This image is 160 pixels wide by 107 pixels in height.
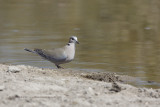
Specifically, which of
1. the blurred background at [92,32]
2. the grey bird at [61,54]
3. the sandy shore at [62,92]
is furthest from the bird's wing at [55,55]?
the sandy shore at [62,92]

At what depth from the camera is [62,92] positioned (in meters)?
6.54

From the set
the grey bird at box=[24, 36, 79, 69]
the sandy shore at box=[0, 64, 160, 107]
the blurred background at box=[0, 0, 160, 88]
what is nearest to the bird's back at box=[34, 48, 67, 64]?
the grey bird at box=[24, 36, 79, 69]

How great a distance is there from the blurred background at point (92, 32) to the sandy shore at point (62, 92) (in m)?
1.73

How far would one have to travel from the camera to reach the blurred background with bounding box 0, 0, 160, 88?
10461 mm

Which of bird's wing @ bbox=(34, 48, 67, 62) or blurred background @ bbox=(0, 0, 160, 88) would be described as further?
blurred background @ bbox=(0, 0, 160, 88)

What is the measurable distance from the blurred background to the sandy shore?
1.73 m

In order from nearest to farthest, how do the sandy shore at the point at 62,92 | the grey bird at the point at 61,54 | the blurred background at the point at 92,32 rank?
the sandy shore at the point at 62,92 → the grey bird at the point at 61,54 → the blurred background at the point at 92,32

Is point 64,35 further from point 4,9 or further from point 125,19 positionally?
point 4,9

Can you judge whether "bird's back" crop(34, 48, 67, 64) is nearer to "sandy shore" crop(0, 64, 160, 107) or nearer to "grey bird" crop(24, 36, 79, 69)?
"grey bird" crop(24, 36, 79, 69)

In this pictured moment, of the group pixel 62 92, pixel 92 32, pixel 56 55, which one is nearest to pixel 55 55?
pixel 56 55

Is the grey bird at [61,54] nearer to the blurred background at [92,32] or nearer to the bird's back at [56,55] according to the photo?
the bird's back at [56,55]

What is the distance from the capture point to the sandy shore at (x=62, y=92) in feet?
19.7

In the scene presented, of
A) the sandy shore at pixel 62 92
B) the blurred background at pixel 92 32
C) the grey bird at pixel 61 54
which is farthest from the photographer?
the blurred background at pixel 92 32

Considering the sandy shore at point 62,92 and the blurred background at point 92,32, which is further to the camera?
the blurred background at point 92,32
